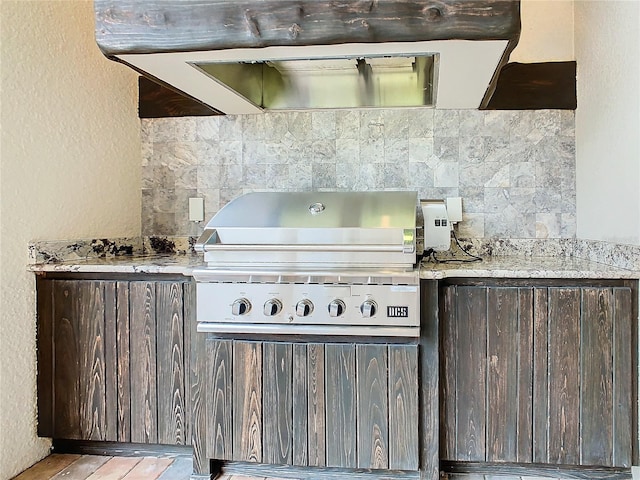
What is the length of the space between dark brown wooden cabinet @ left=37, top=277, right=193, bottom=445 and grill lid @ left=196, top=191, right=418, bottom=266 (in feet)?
0.83

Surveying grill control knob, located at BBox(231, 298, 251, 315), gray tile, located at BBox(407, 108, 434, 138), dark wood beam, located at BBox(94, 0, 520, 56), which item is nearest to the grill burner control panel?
grill control knob, located at BBox(231, 298, 251, 315)

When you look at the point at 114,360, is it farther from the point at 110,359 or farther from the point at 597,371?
the point at 597,371

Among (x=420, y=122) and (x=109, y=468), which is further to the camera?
(x=420, y=122)

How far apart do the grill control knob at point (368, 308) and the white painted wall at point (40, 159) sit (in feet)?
4.21

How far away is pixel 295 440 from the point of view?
197 centimetres

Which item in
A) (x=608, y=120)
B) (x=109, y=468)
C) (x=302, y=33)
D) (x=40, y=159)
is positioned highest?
(x=302, y=33)

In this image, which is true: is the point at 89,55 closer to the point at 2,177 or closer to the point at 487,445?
the point at 2,177

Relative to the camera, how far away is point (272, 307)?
1919 millimetres

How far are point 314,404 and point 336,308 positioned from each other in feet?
1.21

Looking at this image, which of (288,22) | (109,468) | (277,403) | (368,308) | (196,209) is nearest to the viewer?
(288,22)

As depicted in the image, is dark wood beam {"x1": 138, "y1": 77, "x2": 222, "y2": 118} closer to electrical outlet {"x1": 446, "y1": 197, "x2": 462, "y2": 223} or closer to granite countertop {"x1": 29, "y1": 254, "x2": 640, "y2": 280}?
granite countertop {"x1": 29, "y1": 254, "x2": 640, "y2": 280}

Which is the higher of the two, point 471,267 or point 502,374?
point 471,267

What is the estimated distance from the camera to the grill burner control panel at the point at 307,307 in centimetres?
189

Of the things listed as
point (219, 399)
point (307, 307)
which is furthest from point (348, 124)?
point (219, 399)
